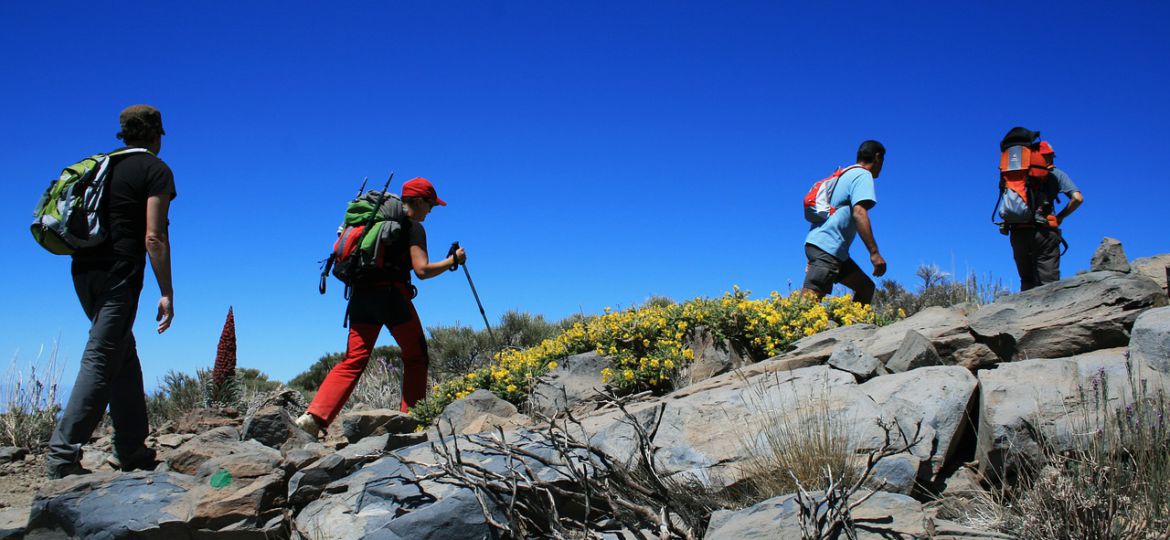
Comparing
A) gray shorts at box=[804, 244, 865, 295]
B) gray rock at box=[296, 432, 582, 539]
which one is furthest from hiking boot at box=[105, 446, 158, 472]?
gray shorts at box=[804, 244, 865, 295]

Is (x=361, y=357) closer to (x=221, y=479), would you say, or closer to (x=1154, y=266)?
(x=221, y=479)

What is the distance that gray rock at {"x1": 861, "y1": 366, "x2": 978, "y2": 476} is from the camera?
4.00 meters

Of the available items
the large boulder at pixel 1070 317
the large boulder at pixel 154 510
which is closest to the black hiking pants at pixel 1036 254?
the large boulder at pixel 1070 317

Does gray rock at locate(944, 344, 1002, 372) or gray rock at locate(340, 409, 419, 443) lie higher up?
gray rock at locate(340, 409, 419, 443)

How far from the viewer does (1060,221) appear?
294 inches

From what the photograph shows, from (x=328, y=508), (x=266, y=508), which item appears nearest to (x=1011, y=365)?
(x=328, y=508)

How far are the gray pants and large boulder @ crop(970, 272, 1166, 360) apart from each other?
510 cm

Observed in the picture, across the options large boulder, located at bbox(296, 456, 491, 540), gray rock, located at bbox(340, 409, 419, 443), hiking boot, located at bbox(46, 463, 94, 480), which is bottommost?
large boulder, located at bbox(296, 456, 491, 540)

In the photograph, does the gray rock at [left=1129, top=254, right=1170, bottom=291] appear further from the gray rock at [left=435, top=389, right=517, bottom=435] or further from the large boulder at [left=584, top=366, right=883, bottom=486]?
the gray rock at [left=435, top=389, right=517, bottom=435]

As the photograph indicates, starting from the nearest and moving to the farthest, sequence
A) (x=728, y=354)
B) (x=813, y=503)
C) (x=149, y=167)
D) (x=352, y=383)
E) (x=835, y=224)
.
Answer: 1. (x=813, y=503)
2. (x=149, y=167)
3. (x=352, y=383)
4. (x=728, y=354)
5. (x=835, y=224)

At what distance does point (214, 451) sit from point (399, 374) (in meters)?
5.57

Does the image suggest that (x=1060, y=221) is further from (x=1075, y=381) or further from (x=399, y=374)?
(x=399, y=374)

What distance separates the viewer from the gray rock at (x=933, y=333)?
16.7 feet

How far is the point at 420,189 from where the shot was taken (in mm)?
6441
